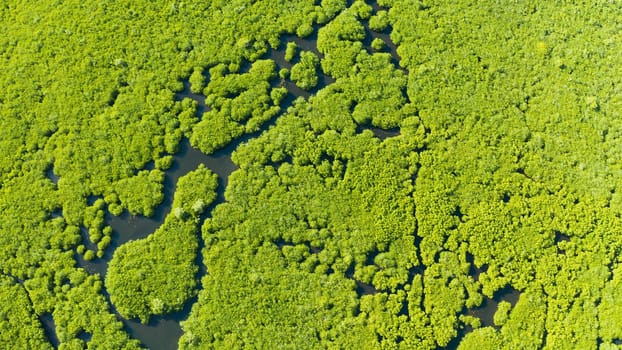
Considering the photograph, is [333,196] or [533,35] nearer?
[333,196]

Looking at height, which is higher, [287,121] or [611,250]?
[287,121]

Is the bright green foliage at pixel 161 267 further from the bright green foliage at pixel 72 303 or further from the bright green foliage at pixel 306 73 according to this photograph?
the bright green foliage at pixel 306 73

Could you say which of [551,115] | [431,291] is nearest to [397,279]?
[431,291]

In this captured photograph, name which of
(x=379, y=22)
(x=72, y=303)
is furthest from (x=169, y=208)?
(x=379, y=22)

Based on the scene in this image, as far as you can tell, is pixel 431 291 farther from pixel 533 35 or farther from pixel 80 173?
pixel 80 173

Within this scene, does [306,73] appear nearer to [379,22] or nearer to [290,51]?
[290,51]

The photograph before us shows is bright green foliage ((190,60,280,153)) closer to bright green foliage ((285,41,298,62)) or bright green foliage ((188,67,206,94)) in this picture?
bright green foliage ((188,67,206,94))

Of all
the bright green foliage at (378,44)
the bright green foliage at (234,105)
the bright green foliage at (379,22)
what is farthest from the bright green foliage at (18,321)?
the bright green foliage at (379,22)
